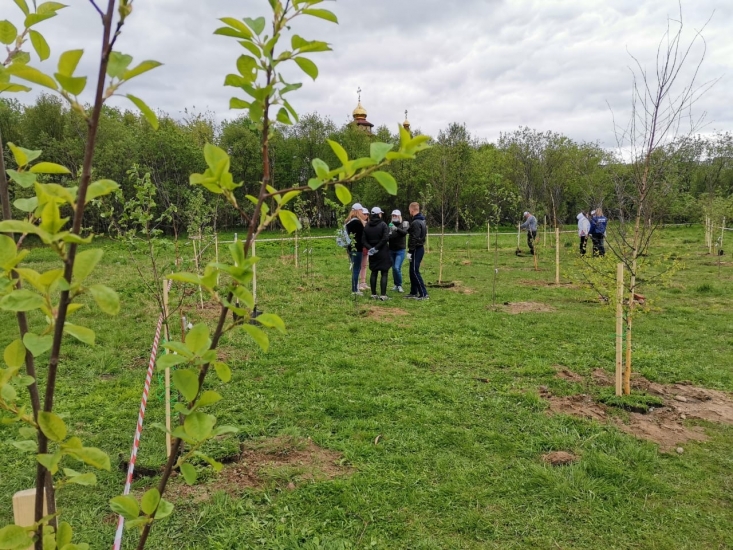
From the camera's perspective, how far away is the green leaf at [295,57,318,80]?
88 centimetres

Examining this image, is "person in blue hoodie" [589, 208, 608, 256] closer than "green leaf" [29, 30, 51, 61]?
No

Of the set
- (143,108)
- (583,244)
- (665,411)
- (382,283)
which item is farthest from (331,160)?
(143,108)

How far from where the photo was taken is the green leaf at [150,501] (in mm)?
930

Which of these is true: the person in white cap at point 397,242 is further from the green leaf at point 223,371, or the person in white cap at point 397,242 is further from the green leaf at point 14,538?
the green leaf at point 14,538

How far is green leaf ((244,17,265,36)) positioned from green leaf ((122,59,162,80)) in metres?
0.19

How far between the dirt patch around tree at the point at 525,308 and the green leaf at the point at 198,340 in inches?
314

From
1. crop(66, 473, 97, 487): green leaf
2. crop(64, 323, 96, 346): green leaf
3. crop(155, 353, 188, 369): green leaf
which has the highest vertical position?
crop(64, 323, 96, 346): green leaf

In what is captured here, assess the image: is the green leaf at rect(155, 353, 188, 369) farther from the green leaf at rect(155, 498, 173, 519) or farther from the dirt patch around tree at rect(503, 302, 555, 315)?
the dirt patch around tree at rect(503, 302, 555, 315)

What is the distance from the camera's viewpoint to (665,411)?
4.44 m

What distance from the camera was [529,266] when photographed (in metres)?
14.1

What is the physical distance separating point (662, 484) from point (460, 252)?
15063 millimetres

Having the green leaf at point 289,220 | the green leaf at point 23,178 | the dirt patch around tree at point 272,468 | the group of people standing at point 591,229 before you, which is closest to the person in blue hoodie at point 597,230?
the group of people standing at point 591,229

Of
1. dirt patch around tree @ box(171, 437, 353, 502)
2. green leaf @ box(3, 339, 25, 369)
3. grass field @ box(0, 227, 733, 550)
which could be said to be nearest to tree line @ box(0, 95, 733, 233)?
grass field @ box(0, 227, 733, 550)

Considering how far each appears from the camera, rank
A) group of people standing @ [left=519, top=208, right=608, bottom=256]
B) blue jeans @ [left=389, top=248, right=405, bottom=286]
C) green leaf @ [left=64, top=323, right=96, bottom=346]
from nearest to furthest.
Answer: green leaf @ [left=64, top=323, right=96, bottom=346] → blue jeans @ [left=389, top=248, right=405, bottom=286] → group of people standing @ [left=519, top=208, right=608, bottom=256]
